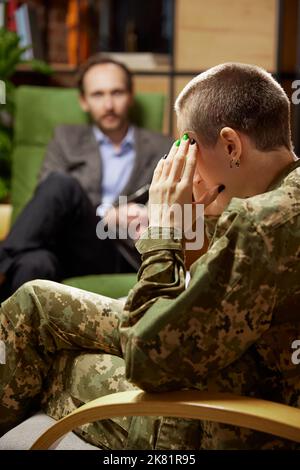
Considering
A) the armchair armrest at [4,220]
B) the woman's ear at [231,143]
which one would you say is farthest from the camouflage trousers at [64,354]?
the armchair armrest at [4,220]

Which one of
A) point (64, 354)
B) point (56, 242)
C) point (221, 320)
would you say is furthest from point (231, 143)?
point (56, 242)

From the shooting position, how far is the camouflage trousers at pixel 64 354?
136cm

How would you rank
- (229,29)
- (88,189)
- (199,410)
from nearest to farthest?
(199,410) < (88,189) < (229,29)

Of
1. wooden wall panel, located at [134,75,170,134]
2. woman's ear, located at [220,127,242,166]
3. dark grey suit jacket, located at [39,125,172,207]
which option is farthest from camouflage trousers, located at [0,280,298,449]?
wooden wall panel, located at [134,75,170,134]

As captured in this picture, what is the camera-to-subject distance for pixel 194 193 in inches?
53.1

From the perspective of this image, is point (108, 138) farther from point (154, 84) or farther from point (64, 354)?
point (64, 354)

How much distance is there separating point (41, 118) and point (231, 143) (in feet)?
7.56

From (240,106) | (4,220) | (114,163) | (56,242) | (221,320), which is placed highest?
(240,106)

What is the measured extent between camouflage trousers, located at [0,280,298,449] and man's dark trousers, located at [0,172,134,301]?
96 cm

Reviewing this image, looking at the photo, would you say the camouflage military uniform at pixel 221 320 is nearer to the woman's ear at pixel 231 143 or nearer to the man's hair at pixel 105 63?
the woman's ear at pixel 231 143

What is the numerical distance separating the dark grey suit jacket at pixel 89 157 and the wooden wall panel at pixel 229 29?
65 cm

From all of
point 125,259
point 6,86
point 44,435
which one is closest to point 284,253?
point 44,435

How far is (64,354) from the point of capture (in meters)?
1.44

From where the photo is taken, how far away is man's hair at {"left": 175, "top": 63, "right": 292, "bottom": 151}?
3.88ft
